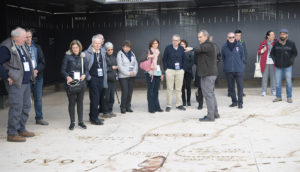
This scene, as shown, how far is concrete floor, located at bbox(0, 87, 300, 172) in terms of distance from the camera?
18.2 feet

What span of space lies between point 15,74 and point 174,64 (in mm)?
3835

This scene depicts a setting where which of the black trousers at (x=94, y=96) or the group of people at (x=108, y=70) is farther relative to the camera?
the black trousers at (x=94, y=96)

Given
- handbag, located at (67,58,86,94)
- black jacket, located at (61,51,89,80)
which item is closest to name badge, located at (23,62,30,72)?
black jacket, located at (61,51,89,80)

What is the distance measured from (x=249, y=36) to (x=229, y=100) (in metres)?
3.41

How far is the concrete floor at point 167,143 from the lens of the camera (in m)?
5.54

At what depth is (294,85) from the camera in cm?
1345

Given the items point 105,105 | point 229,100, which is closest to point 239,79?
point 229,100

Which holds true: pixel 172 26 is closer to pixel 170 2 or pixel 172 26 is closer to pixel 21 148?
pixel 170 2

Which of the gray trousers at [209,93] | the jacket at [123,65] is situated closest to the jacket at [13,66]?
the jacket at [123,65]

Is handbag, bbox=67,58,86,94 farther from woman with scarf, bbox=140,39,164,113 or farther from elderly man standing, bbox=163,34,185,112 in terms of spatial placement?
elderly man standing, bbox=163,34,185,112

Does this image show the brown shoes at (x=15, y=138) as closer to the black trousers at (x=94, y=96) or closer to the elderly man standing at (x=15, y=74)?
the elderly man standing at (x=15, y=74)

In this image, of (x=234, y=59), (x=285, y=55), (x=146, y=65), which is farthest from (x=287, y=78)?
(x=146, y=65)

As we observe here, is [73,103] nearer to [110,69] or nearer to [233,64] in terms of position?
[110,69]

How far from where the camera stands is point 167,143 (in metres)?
6.69
